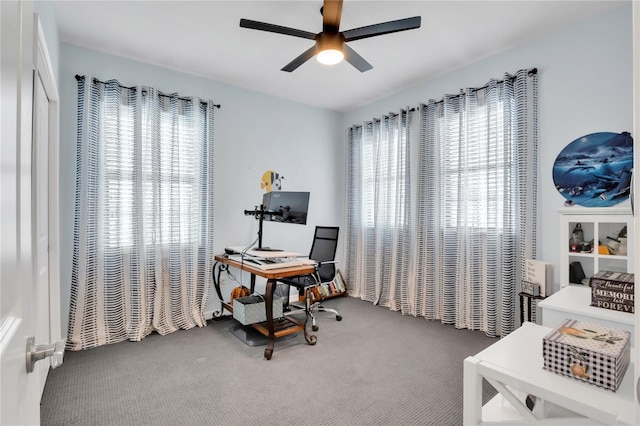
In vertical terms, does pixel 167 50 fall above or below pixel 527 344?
above

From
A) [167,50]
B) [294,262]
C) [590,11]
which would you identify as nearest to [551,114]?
[590,11]

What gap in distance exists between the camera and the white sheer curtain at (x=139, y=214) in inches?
113

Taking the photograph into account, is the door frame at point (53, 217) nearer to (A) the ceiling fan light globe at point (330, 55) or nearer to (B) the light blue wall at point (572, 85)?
(A) the ceiling fan light globe at point (330, 55)

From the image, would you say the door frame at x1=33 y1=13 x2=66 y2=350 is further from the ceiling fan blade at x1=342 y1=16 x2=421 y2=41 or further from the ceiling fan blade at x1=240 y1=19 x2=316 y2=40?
the ceiling fan blade at x1=342 y1=16 x2=421 y2=41

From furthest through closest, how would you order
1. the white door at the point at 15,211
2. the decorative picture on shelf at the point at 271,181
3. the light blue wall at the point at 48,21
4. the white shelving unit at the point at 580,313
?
the decorative picture on shelf at the point at 271,181 < the light blue wall at the point at 48,21 < the white shelving unit at the point at 580,313 < the white door at the point at 15,211

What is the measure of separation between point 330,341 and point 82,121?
2.93m

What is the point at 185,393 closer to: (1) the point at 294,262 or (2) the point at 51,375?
(2) the point at 51,375

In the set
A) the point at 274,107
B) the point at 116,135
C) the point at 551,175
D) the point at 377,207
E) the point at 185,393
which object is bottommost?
the point at 185,393

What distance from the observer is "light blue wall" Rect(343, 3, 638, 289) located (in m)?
2.43

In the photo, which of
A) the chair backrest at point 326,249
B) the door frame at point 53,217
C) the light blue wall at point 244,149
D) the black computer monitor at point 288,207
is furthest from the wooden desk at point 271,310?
the door frame at point 53,217

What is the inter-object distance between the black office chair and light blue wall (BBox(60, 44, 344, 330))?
1.86 ft

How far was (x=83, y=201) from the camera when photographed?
286 centimetres

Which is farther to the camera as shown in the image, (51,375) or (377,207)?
(377,207)

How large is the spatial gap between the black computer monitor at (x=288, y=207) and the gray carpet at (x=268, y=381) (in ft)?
3.69
